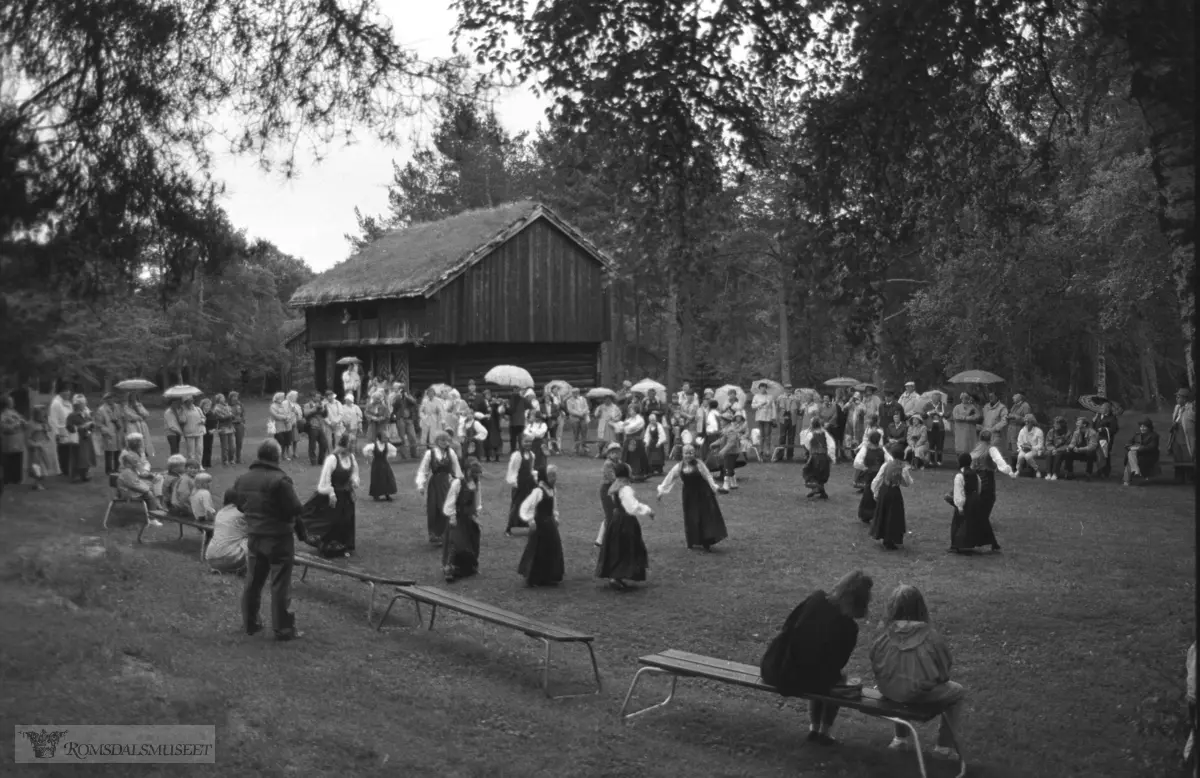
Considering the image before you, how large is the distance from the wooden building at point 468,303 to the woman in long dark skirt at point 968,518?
21.0m

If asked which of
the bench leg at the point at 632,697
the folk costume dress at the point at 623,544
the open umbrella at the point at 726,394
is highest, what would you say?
the open umbrella at the point at 726,394

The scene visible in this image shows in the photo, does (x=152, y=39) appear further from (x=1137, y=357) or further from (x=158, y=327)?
(x=1137, y=357)

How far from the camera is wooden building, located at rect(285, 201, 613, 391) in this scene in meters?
36.0

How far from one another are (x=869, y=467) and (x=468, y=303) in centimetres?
2062

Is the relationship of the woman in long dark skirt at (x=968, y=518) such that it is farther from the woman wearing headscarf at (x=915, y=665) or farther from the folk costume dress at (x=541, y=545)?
the woman wearing headscarf at (x=915, y=665)

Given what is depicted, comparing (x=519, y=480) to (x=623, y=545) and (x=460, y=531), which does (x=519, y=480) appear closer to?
(x=460, y=531)

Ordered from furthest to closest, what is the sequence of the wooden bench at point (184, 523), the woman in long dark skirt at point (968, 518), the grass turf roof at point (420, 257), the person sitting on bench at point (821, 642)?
the grass turf roof at point (420, 257) → the woman in long dark skirt at point (968, 518) → the wooden bench at point (184, 523) → the person sitting on bench at point (821, 642)

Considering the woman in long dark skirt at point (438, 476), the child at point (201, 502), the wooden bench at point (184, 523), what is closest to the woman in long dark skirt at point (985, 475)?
the woman in long dark skirt at point (438, 476)

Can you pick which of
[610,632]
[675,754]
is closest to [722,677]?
[675,754]

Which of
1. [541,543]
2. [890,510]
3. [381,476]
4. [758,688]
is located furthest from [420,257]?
[758,688]

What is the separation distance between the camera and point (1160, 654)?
1057 cm

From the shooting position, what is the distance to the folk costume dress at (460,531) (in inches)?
541

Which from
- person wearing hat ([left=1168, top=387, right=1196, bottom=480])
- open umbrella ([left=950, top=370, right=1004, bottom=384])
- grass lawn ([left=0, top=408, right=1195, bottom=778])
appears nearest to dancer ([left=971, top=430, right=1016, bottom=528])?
grass lawn ([left=0, top=408, right=1195, bottom=778])

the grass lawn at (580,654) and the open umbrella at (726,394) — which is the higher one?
the open umbrella at (726,394)
